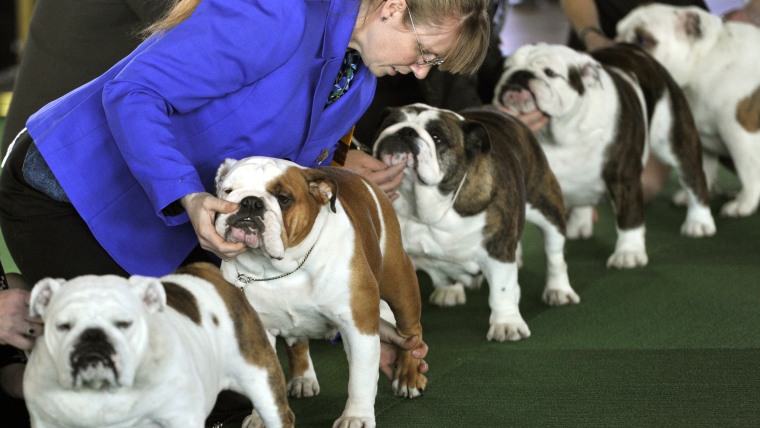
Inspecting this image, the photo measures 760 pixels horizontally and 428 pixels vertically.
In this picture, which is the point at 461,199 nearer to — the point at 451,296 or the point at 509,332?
the point at 509,332

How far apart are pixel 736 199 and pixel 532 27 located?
268 inches

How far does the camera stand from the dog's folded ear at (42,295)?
1.96 m

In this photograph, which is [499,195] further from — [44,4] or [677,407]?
[44,4]

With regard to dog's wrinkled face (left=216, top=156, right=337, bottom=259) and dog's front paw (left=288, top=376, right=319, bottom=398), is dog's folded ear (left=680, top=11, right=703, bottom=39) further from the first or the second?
dog's wrinkled face (left=216, top=156, right=337, bottom=259)

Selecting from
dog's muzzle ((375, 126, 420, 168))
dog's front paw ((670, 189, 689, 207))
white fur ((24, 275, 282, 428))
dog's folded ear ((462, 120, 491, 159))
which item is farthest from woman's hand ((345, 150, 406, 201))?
dog's front paw ((670, 189, 689, 207))

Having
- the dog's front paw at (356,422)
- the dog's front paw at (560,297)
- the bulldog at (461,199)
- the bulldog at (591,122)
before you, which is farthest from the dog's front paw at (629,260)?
the dog's front paw at (356,422)

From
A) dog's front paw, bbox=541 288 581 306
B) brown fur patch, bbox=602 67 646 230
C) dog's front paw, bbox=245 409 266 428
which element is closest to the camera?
dog's front paw, bbox=245 409 266 428

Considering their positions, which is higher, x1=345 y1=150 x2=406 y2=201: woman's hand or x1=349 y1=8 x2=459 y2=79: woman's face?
x1=349 y1=8 x2=459 y2=79: woman's face

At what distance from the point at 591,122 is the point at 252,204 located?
2590 mm

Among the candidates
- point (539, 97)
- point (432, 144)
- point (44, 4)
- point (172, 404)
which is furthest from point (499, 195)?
point (172, 404)

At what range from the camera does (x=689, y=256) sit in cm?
498

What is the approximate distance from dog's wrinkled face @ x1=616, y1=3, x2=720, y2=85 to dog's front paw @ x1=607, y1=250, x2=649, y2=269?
131cm

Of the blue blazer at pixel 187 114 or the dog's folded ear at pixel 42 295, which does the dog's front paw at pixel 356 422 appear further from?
the dog's folded ear at pixel 42 295

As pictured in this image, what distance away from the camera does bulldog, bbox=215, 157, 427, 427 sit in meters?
2.57
